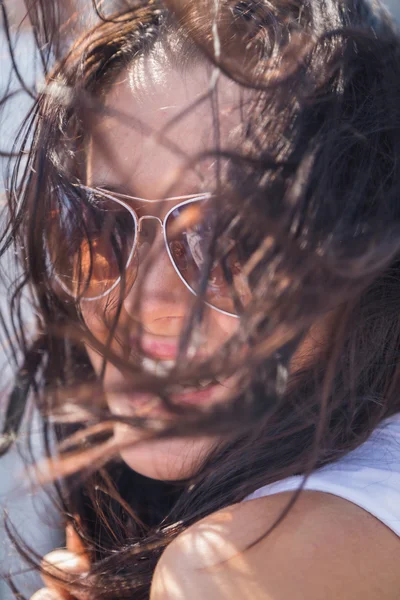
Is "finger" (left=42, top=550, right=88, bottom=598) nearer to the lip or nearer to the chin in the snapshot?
the chin

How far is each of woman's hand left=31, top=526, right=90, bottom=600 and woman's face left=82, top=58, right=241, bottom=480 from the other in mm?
402

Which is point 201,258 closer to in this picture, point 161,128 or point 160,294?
point 160,294

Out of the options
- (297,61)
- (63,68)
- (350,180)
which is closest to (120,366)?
(350,180)

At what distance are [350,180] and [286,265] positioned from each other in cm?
22

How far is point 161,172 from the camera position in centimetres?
111

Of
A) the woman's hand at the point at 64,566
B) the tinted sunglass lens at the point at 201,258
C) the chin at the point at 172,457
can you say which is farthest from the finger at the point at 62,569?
the tinted sunglass lens at the point at 201,258

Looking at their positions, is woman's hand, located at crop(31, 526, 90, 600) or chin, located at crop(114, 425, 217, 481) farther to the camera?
woman's hand, located at crop(31, 526, 90, 600)

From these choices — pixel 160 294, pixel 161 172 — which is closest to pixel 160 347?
pixel 160 294

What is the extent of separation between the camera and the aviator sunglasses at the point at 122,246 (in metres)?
0.98

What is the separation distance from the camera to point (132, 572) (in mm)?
1300

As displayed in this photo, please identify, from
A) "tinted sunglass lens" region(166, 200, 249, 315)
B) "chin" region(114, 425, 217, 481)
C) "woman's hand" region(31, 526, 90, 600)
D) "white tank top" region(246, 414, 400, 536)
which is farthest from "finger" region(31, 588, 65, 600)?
"tinted sunglass lens" region(166, 200, 249, 315)

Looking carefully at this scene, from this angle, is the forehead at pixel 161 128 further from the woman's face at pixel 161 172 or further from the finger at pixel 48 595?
the finger at pixel 48 595

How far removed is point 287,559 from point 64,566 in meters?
0.85

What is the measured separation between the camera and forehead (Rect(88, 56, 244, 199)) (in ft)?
3.38
